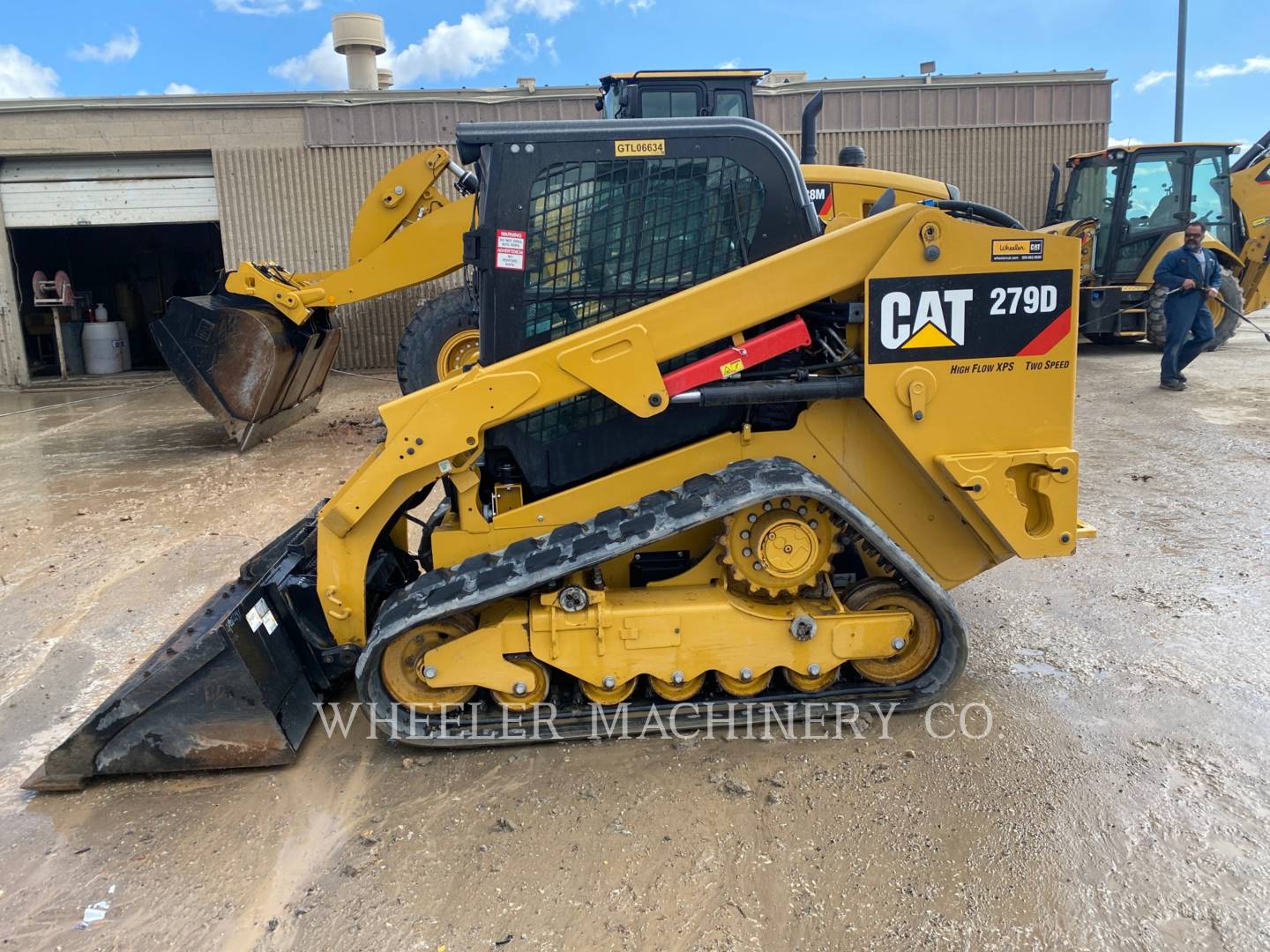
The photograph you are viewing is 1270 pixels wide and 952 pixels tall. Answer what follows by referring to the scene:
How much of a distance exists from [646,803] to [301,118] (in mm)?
13747

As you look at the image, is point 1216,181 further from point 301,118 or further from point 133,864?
point 133,864

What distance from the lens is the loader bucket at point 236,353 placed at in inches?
302

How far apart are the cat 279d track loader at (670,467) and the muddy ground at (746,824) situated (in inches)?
8.7

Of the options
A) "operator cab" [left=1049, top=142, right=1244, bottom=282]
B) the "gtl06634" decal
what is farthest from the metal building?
the "gtl06634" decal

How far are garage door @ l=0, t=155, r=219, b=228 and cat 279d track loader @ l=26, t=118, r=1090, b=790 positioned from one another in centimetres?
1287

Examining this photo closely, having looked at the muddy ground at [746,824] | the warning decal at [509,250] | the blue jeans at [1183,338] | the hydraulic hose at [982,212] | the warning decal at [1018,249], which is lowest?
the muddy ground at [746,824]

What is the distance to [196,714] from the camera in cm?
302

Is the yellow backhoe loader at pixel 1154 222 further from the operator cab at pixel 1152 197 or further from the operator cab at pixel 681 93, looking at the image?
the operator cab at pixel 681 93

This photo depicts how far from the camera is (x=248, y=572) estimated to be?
3.59 meters

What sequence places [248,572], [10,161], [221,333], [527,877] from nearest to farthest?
[527,877] → [248,572] → [221,333] → [10,161]

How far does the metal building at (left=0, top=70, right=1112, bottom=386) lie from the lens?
13.6 metres

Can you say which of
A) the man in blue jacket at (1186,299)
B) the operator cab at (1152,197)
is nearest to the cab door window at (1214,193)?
the operator cab at (1152,197)

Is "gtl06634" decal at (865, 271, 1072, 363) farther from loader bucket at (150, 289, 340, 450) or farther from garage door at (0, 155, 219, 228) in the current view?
garage door at (0, 155, 219, 228)

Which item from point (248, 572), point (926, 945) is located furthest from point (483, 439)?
point (926, 945)
